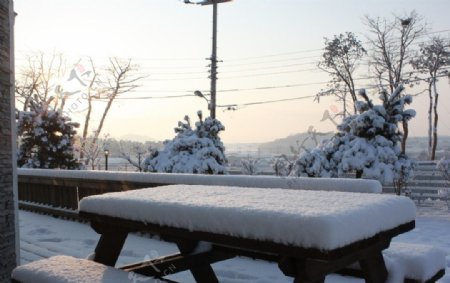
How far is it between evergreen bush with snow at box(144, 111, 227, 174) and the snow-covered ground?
494 centimetres

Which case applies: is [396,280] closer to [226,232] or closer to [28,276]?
[226,232]

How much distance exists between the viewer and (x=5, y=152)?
462cm

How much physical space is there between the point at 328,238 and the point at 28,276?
230 cm

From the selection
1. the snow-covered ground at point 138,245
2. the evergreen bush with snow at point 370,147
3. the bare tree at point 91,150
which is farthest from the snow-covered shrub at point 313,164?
the bare tree at point 91,150

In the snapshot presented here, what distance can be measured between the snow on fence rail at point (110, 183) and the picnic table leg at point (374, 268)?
1.73 m

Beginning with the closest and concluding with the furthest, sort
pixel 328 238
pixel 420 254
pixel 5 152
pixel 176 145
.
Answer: pixel 328 238 < pixel 420 254 < pixel 5 152 < pixel 176 145

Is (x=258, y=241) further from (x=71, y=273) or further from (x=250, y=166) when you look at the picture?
(x=250, y=166)

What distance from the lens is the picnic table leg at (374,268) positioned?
2.75m

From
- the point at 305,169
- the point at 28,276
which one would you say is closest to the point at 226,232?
the point at 28,276

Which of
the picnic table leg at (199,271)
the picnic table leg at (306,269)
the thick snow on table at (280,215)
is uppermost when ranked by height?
the thick snow on table at (280,215)

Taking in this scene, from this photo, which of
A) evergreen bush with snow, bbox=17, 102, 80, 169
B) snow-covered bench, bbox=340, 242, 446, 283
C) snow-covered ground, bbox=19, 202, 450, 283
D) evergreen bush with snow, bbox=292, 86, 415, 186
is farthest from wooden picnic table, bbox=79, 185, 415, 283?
evergreen bush with snow, bbox=17, 102, 80, 169

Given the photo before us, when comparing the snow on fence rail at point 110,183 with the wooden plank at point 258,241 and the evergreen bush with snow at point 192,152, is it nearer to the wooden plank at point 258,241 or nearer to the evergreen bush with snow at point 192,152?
the wooden plank at point 258,241

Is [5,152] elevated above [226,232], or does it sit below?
above

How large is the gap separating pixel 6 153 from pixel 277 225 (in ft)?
12.1
